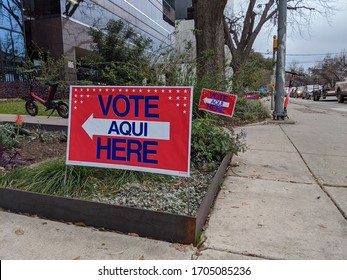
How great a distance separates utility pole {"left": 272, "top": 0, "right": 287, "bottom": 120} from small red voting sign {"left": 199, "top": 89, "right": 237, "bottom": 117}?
16.8 feet

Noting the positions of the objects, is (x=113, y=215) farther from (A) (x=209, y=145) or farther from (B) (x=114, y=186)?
(A) (x=209, y=145)

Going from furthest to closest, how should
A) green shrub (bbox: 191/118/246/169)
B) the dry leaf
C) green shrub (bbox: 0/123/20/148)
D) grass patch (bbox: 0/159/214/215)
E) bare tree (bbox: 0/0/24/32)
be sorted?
bare tree (bbox: 0/0/24/32) < green shrub (bbox: 0/123/20/148) < green shrub (bbox: 191/118/246/169) < grass patch (bbox: 0/159/214/215) < the dry leaf

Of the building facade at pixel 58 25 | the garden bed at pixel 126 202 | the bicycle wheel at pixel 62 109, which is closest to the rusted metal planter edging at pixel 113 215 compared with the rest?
the garden bed at pixel 126 202

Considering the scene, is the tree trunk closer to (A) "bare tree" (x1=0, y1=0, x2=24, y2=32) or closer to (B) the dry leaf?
(B) the dry leaf

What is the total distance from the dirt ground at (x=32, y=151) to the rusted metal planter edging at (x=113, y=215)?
1056 mm

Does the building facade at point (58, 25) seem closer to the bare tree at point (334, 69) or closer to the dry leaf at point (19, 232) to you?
the dry leaf at point (19, 232)

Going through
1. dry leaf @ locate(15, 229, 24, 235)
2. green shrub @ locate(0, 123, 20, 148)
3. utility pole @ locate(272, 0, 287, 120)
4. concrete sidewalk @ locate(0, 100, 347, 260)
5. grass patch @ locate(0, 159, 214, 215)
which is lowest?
dry leaf @ locate(15, 229, 24, 235)

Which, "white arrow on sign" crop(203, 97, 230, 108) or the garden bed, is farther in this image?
"white arrow on sign" crop(203, 97, 230, 108)

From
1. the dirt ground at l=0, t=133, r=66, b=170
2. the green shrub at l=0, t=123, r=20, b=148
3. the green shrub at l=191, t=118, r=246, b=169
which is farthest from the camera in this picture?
the green shrub at l=0, t=123, r=20, b=148

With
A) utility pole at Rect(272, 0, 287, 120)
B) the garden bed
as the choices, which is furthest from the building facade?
the garden bed

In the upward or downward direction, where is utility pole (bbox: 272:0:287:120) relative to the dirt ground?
upward

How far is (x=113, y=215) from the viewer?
2.84m

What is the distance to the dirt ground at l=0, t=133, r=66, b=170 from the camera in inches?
168

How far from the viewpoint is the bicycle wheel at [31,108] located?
955 cm
